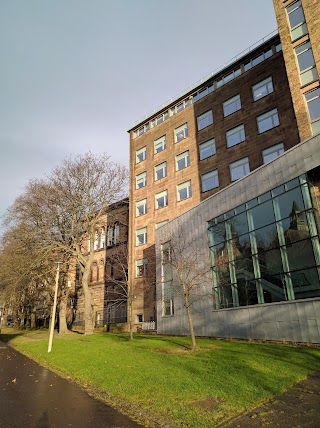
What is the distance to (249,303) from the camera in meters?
18.1

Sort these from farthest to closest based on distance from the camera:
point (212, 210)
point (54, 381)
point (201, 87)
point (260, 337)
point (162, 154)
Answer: point (162, 154), point (201, 87), point (212, 210), point (260, 337), point (54, 381)

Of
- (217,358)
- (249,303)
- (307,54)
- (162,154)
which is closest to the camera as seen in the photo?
(217,358)

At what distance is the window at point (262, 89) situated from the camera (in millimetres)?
28562

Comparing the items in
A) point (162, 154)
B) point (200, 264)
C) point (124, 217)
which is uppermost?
point (162, 154)

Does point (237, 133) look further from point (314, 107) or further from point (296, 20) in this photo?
point (314, 107)

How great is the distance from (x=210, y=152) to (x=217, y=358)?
23.4 metres

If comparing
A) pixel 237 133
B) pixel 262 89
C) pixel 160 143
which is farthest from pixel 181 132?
pixel 262 89

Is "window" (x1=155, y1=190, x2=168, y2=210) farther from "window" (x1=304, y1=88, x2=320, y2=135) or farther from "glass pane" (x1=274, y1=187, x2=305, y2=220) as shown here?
"glass pane" (x1=274, y1=187, x2=305, y2=220)

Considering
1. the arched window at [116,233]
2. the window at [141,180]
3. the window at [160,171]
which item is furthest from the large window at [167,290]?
the arched window at [116,233]

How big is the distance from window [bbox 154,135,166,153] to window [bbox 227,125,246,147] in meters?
9.57

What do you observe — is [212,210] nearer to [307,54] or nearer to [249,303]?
[249,303]

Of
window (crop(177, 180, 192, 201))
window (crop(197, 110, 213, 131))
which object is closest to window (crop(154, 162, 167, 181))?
window (crop(177, 180, 192, 201))

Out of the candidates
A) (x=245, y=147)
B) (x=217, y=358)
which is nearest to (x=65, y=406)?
(x=217, y=358)

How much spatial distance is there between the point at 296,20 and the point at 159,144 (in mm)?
20040
